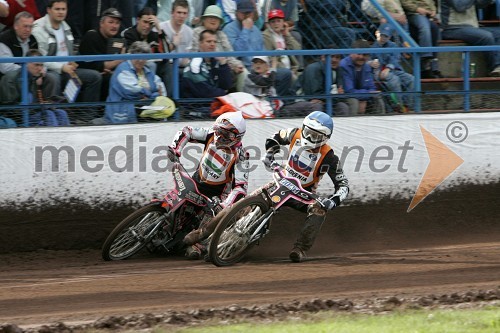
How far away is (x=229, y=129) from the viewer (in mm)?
12250

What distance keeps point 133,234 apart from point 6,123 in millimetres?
2094

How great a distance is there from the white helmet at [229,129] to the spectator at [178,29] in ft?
6.53

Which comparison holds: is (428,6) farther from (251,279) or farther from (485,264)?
(251,279)

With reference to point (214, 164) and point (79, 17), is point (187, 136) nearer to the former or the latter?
point (214, 164)

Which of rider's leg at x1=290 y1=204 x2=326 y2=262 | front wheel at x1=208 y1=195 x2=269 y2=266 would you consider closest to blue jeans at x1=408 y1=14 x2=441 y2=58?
rider's leg at x1=290 y1=204 x2=326 y2=262

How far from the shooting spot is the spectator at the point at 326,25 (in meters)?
15.3

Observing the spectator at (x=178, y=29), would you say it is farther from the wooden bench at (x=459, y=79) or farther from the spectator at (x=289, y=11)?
the wooden bench at (x=459, y=79)

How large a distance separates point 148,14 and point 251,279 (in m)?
4.42

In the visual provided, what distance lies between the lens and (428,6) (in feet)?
53.6

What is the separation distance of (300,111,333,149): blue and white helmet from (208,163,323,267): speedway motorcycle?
0.47m

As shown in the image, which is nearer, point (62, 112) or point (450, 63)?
point (62, 112)

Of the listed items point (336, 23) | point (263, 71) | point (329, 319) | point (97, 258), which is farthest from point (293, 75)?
point (329, 319)

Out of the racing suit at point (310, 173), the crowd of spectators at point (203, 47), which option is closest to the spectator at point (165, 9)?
the crowd of spectators at point (203, 47)

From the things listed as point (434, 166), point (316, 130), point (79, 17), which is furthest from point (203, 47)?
point (434, 166)
